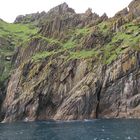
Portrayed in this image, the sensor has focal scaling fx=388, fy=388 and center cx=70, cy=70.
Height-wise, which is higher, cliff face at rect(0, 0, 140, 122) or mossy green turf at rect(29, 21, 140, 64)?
mossy green turf at rect(29, 21, 140, 64)

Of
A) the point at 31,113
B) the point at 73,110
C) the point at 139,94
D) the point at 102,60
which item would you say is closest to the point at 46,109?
the point at 31,113

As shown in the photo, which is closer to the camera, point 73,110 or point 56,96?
point 73,110

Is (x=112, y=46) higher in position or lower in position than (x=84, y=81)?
higher

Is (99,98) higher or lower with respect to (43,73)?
lower

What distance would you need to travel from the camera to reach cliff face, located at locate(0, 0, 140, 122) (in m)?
156

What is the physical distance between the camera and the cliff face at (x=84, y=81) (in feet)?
511

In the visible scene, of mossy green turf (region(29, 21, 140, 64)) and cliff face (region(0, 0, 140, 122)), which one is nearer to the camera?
cliff face (region(0, 0, 140, 122))

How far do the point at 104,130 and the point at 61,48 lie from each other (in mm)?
97254

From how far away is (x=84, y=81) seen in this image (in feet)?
537

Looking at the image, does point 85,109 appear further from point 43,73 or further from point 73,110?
point 43,73

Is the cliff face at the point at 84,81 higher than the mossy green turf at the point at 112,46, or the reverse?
the mossy green turf at the point at 112,46

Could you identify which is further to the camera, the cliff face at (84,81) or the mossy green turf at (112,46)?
the mossy green turf at (112,46)

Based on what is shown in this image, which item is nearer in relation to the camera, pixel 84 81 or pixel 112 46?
pixel 84 81

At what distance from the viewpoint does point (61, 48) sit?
19988 cm
